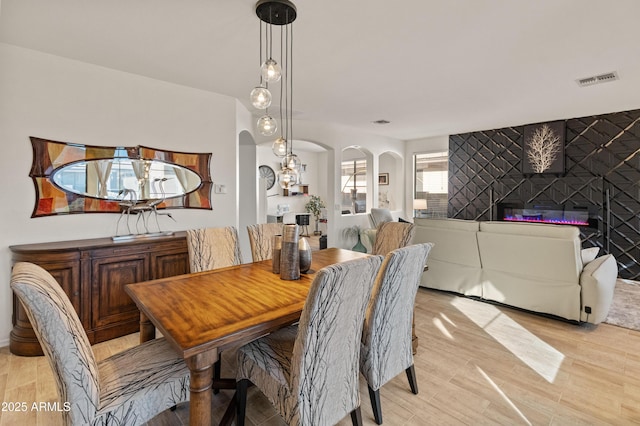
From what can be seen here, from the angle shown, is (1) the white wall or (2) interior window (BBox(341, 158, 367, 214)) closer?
(1) the white wall

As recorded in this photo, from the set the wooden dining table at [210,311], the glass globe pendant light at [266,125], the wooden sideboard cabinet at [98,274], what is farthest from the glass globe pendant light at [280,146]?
the wooden sideboard cabinet at [98,274]

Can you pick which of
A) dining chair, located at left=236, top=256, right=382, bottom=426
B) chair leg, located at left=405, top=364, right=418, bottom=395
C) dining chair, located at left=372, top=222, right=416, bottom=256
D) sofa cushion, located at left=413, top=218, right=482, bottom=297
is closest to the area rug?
sofa cushion, located at left=413, top=218, right=482, bottom=297

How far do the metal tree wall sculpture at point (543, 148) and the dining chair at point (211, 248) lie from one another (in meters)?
5.65

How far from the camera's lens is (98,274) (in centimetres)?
281

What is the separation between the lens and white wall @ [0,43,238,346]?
8.93 ft

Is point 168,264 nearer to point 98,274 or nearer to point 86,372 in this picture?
point 98,274

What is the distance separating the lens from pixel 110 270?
287 cm

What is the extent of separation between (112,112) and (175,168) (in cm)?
81

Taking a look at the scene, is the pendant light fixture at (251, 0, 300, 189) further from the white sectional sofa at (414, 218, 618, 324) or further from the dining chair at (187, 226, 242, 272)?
the white sectional sofa at (414, 218, 618, 324)

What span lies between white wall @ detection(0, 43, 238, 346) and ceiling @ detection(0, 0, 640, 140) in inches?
6.2

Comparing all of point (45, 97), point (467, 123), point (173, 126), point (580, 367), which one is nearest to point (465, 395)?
point (580, 367)

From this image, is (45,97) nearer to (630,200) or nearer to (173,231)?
(173,231)

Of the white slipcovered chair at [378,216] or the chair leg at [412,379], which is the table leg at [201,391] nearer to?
the chair leg at [412,379]

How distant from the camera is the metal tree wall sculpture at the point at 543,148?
5.54 meters
